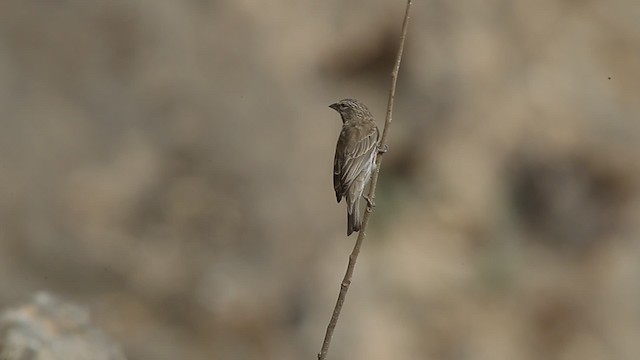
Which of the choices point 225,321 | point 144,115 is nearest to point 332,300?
point 225,321

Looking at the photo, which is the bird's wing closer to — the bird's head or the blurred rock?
the bird's head

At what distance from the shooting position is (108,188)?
453cm

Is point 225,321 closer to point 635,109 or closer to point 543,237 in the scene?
point 543,237

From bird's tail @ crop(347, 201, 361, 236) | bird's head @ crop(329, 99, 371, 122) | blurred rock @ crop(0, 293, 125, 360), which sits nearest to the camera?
bird's tail @ crop(347, 201, 361, 236)

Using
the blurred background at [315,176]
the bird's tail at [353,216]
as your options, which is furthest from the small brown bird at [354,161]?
the blurred background at [315,176]

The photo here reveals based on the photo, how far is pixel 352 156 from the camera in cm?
256

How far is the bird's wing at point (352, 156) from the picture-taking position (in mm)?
2551

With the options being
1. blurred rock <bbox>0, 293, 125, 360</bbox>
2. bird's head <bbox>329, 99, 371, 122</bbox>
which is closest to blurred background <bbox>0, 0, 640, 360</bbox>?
blurred rock <bbox>0, 293, 125, 360</bbox>

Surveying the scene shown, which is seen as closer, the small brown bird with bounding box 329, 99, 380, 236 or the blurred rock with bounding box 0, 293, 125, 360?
the small brown bird with bounding box 329, 99, 380, 236

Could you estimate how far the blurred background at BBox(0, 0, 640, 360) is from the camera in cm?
444

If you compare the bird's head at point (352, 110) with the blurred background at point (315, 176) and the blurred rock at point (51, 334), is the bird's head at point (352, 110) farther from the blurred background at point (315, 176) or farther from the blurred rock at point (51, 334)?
the blurred rock at point (51, 334)

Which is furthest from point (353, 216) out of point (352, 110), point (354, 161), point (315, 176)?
point (315, 176)

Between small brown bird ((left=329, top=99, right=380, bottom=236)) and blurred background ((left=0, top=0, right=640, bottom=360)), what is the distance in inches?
75.8

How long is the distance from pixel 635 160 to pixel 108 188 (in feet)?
8.72
